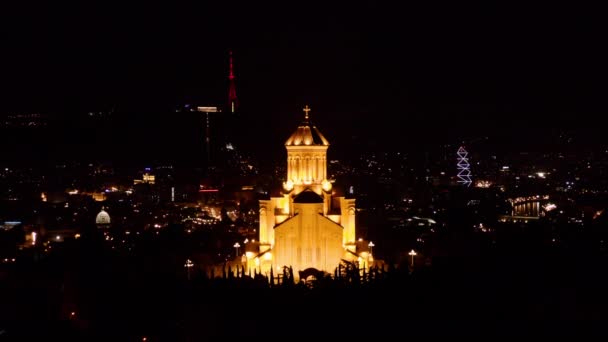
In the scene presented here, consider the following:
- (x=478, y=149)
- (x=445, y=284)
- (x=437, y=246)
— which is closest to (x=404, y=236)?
(x=437, y=246)

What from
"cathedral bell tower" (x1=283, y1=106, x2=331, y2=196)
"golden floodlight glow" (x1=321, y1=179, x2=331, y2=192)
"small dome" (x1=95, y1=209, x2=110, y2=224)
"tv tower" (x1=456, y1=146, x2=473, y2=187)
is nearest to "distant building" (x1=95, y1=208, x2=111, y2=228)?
"small dome" (x1=95, y1=209, x2=110, y2=224)

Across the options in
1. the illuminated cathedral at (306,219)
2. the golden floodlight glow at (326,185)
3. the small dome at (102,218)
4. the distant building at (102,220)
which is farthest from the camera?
the small dome at (102,218)

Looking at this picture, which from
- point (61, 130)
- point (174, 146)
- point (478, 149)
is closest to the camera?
point (61, 130)

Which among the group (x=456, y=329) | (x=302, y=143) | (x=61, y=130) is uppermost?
(x=61, y=130)

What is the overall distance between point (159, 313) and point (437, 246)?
1707cm

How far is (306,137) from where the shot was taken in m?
28.1

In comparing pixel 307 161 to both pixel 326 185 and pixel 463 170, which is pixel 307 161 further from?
pixel 463 170

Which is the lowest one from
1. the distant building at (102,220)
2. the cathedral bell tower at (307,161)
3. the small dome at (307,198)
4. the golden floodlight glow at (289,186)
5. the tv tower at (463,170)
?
the distant building at (102,220)

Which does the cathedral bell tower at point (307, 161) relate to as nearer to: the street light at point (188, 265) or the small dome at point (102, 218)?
the street light at point (188, 265)

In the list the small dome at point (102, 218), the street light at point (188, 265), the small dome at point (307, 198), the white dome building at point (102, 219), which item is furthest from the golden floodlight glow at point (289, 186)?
the small dome at point (102, 218)

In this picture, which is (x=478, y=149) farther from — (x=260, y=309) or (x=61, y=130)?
(x=260, y=309)

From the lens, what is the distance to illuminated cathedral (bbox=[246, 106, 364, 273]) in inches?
1008

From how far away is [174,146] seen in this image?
82062mm

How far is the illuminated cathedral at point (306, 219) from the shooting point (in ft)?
84.0
